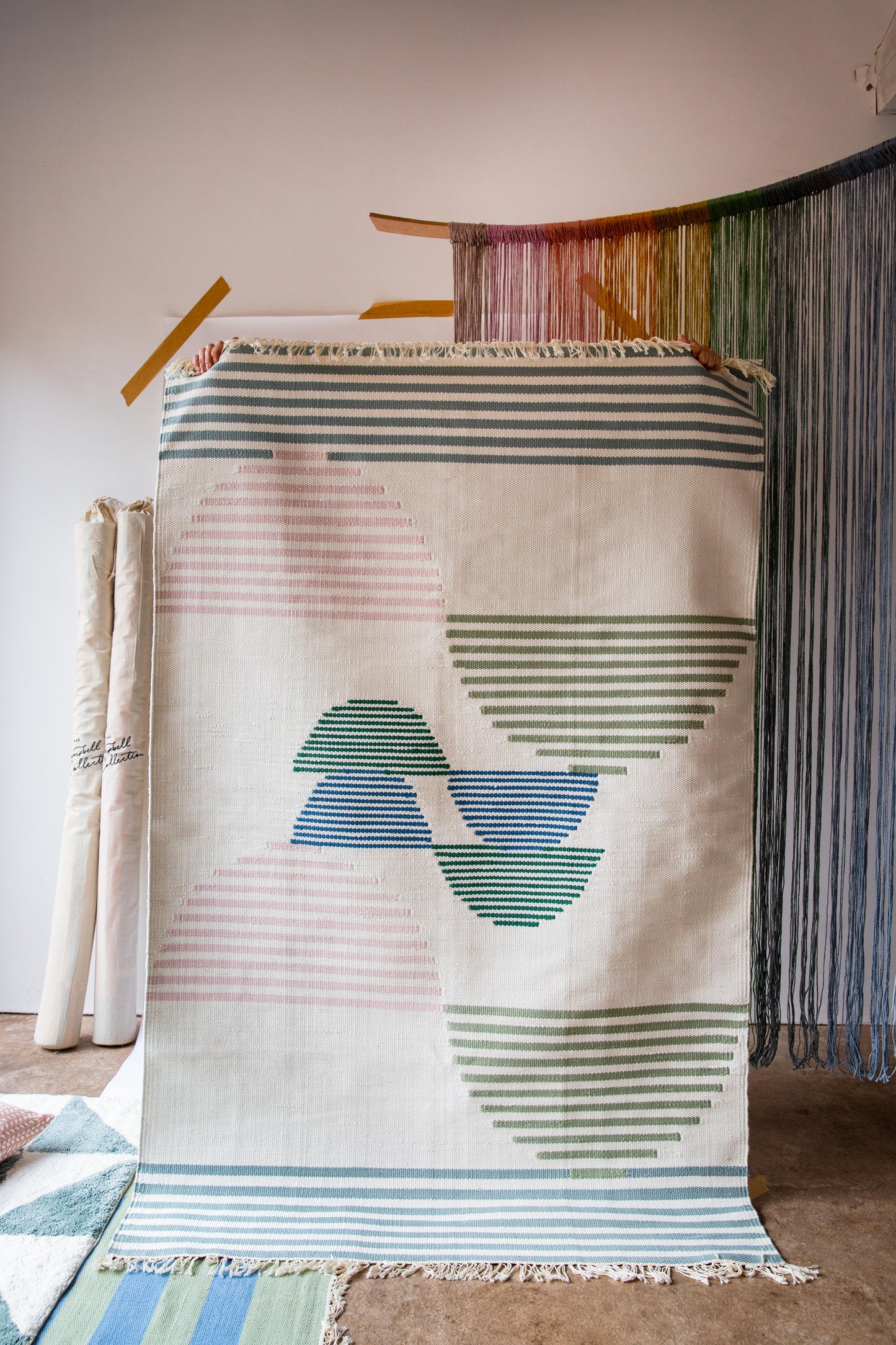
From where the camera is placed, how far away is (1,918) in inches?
100

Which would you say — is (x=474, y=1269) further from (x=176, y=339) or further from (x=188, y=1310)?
(x=176, y=339)

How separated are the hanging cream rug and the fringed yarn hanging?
33cm

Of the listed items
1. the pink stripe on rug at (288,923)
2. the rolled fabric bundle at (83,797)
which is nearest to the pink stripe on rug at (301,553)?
the pink stripe on rug at (288,923)

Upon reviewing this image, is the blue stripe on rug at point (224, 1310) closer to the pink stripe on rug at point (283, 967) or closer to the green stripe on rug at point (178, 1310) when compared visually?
the green stripe on rug at point (178, 1310)

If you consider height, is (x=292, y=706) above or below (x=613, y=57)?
below

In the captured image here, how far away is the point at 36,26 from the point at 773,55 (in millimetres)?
2031

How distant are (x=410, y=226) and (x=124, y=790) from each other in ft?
5.07

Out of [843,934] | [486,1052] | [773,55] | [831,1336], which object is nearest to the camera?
[831,1336]

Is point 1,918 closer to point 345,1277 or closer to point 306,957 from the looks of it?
point 306,957

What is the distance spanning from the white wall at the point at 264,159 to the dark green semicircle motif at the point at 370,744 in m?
1.29

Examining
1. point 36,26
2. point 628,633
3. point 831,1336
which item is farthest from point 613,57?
point 831,1336

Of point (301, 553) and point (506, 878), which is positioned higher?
point (301, 553)

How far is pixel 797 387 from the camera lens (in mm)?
1879

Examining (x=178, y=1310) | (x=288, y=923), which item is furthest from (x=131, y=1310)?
(x=288, y=923)
